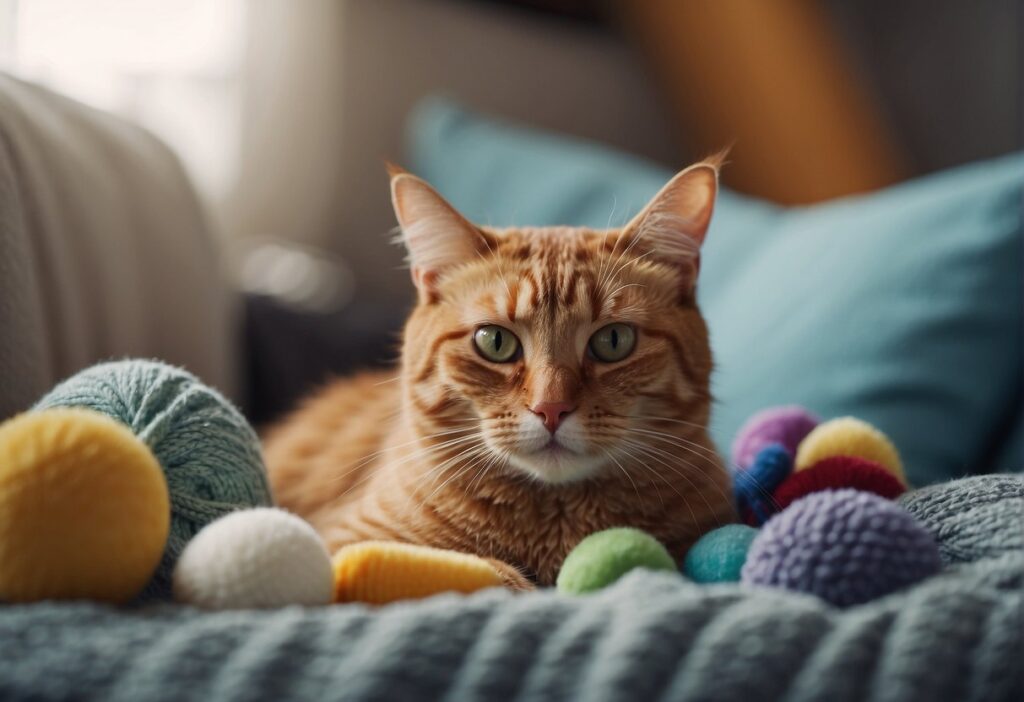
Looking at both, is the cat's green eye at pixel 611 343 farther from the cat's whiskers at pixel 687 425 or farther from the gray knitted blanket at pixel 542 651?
the gray knitted blanket at pixel 542 651

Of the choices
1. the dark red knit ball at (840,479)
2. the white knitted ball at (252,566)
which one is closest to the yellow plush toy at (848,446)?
the dark red knit ball at (840,479)

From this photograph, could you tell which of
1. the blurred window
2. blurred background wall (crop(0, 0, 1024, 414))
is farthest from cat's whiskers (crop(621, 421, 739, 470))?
the blurred window

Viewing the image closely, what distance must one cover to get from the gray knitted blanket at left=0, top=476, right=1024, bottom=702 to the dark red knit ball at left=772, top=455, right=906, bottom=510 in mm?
301

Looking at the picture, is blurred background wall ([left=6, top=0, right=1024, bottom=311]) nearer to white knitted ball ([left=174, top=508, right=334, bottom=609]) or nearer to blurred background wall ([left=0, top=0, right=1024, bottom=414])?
blurred background wall ([left=0, top=0, right=1024, bottom=414])

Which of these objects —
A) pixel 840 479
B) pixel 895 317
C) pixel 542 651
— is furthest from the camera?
pixel 895 317

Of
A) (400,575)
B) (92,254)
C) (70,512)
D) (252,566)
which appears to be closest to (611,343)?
(400,575)

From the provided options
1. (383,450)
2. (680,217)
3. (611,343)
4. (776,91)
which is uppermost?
(776,91)

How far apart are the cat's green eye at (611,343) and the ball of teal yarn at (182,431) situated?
413 mm

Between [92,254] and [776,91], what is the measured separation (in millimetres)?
2124

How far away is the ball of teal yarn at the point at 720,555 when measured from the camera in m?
0.88

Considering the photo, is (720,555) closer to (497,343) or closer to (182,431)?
(497,343)

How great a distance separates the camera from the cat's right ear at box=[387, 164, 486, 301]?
3.76ft

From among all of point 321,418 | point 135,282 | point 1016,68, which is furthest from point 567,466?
point 1016,68

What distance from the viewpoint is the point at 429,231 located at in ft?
3.91
